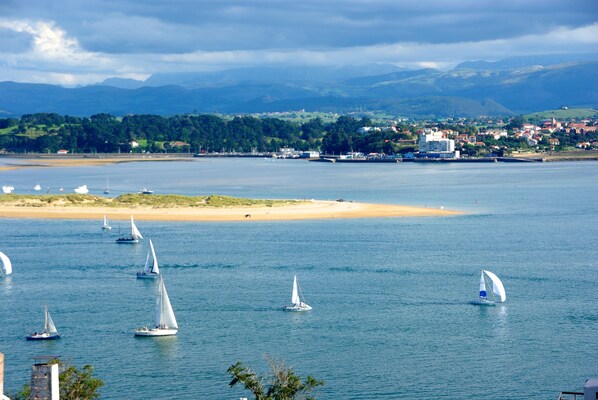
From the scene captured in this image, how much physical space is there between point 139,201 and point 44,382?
6859 cm

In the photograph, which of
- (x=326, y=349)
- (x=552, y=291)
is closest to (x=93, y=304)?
(x=326, y=349)

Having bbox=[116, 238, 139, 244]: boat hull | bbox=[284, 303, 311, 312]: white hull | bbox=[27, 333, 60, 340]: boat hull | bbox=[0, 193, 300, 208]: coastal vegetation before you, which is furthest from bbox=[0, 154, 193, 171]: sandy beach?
bbox=[27, 333, 60, 340]: boat hull

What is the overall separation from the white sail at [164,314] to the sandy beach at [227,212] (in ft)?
117

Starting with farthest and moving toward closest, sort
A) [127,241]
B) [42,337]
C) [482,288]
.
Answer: [127,241] < [482,288] < [42,337]

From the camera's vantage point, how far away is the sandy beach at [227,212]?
75.8 m

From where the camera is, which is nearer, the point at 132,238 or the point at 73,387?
the point at 73,387

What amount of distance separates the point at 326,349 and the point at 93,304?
11.5m

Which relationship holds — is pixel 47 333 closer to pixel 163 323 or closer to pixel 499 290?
pixel 163 323

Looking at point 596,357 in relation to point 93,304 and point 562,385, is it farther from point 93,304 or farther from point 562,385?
point 93,304

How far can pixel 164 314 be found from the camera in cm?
3812

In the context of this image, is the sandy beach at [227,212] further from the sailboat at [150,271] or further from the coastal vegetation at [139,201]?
the sailboat at [150,271]

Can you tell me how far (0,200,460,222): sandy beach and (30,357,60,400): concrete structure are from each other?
192 ft

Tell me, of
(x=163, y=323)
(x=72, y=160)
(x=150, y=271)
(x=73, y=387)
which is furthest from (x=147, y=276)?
(x=72, y=160)

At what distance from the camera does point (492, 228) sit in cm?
6912
